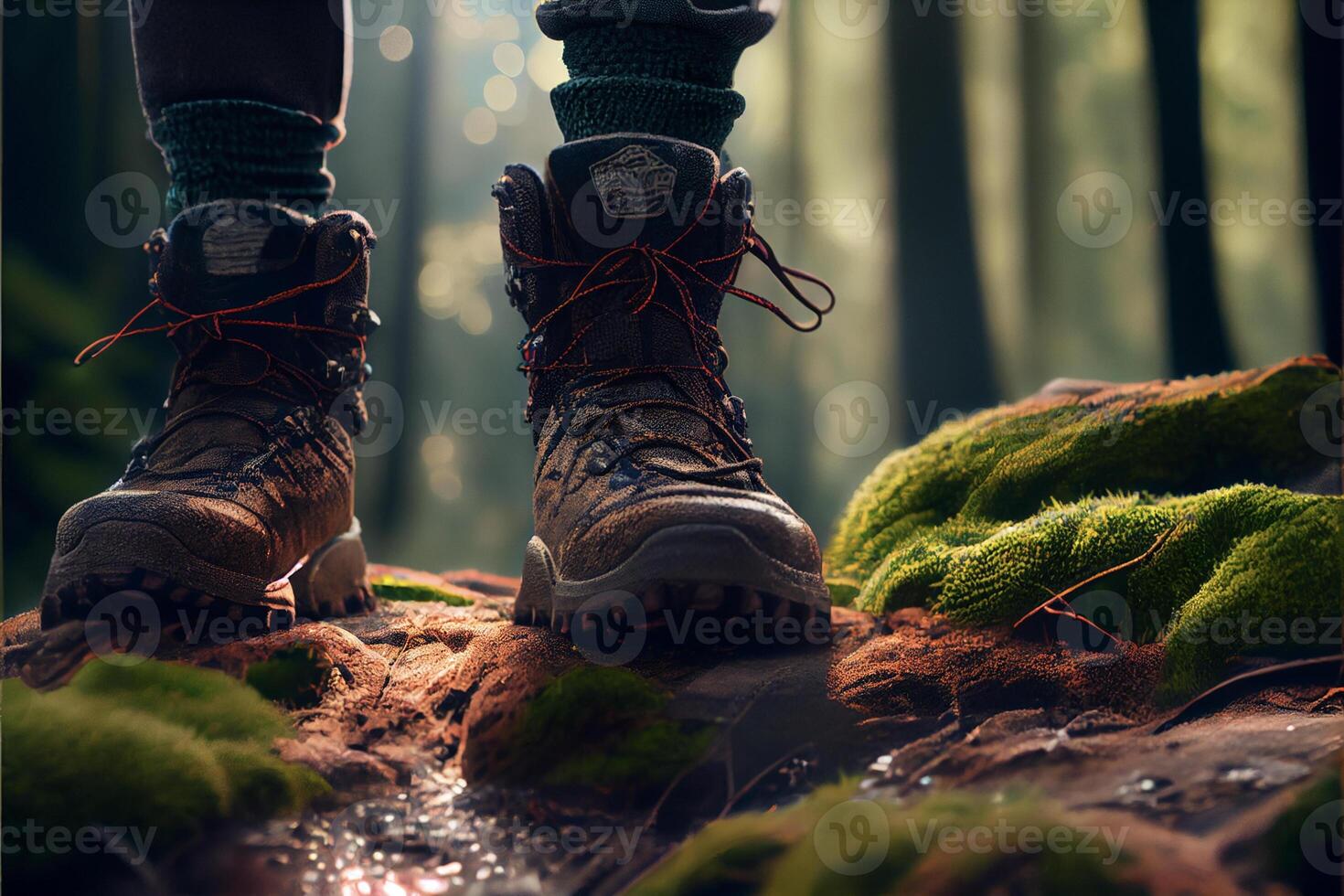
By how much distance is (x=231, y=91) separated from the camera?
1.10m

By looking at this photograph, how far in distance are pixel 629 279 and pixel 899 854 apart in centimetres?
62

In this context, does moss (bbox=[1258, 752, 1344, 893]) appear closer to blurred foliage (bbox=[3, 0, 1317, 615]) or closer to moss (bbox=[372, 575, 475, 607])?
moss (bbox=[372, 575, 475, 607])

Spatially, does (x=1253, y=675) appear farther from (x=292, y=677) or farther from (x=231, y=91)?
(x=231, y=91)

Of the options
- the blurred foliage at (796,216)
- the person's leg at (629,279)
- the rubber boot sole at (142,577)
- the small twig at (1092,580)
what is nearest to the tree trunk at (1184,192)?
the blurred foliage at (796,216)

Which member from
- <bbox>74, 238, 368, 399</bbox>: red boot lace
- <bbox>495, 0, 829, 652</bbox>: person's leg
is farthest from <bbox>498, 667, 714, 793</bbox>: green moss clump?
<bbox>74, 238, 368, 399</bbox>: red boot lace

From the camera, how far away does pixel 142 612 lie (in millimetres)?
860

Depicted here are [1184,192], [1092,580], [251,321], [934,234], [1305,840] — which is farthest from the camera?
[934,234]

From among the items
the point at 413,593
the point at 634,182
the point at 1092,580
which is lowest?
the point at 413,593

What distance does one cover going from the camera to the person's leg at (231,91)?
1.09 meters

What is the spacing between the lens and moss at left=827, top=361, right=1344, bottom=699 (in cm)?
86

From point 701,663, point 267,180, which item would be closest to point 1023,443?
point 701,663

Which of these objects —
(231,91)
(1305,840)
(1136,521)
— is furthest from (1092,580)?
(231,91)

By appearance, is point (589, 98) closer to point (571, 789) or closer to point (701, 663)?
point (701, 663)

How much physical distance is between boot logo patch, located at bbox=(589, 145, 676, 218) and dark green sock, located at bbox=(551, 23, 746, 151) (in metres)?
0.08
